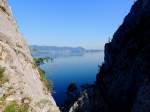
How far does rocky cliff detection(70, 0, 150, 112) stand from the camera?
5297cm

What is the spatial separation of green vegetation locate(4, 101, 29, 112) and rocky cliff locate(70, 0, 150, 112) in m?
35.1

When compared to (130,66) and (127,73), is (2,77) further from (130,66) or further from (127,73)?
(130,66)

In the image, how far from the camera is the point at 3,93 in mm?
15203

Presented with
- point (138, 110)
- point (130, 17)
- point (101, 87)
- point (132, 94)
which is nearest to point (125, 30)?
point (130, 17)

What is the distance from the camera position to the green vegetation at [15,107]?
47.3 ft

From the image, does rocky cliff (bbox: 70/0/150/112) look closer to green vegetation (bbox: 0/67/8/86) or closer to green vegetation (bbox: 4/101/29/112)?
green vegetation (bbox: 0/67/8/86)

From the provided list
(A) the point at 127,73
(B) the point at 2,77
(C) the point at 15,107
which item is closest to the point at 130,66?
→ (A) the point at 127,73

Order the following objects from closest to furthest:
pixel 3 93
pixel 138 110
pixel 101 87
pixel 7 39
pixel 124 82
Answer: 1. pixel 3 93
2. pixel 7 39
3. pixel 138 110
4. pixel 124 82
5. pixel 101 87

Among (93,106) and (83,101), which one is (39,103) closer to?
(93,106)

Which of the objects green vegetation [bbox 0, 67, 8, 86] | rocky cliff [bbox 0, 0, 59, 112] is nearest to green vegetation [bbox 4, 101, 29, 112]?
rocky cliff [bbox 0, 0, 59, 112]

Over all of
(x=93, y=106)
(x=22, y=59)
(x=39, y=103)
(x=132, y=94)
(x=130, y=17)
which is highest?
(x=130, y=17)

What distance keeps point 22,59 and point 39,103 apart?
17.4 feet

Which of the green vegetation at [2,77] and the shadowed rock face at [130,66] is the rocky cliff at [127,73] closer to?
the shadowed rock face at [130,66]

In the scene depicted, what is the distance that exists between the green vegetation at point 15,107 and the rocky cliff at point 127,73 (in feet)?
115
